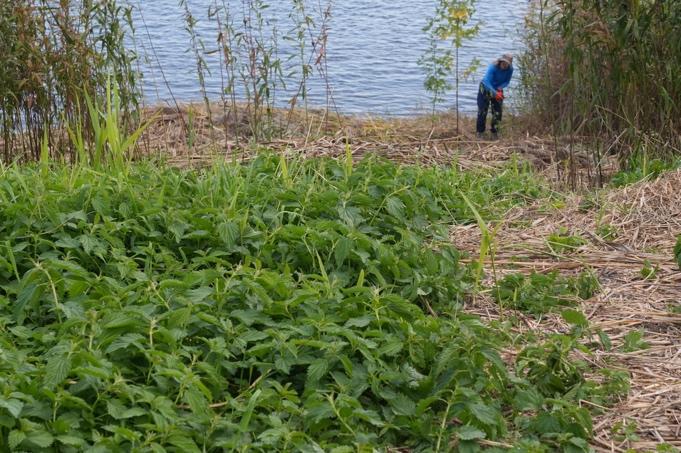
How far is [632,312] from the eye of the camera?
13.6 feet

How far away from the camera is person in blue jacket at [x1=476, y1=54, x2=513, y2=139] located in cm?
1088

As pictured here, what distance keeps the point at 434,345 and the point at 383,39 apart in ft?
43.0

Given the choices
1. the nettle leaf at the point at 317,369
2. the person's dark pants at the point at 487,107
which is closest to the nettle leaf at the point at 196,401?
the nettle leaf at the point at 317,369

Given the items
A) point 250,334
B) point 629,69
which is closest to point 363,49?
point 629,69

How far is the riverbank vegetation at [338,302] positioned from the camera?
3.05 metres

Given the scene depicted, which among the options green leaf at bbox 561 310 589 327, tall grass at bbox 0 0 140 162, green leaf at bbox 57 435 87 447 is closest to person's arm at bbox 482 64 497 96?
tall grass at bbox 0 0 140 162

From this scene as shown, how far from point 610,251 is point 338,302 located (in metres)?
1.72

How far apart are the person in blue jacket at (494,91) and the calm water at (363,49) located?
54cm

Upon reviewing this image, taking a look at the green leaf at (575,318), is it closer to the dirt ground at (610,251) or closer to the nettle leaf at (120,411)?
the dirt ground at (610,251)

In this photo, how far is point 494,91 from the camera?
35.8 ft

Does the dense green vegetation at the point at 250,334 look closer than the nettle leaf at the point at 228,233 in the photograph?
Yes

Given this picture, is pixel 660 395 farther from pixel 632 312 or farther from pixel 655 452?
pixel 632 312

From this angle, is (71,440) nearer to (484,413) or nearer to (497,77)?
(484,413)

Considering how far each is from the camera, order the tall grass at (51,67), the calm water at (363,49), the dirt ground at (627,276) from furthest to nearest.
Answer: the calm water at (363,49) → the tall grass at (51,67) → the dirt ground at (627,276)
